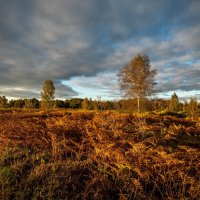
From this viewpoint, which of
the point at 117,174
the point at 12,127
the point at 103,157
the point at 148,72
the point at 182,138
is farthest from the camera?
the point at 148,72

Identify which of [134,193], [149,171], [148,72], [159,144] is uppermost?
[148,72]

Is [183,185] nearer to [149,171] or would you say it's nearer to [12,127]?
[149,171]

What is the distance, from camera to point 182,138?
5.86 m

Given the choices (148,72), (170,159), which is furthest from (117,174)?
(148,72)

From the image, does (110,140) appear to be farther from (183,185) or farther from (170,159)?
(183,185)

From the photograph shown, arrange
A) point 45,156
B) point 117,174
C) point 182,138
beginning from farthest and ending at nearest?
point 182,138
point 45,156
point 117,174

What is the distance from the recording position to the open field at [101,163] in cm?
412

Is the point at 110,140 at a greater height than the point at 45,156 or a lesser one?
greater

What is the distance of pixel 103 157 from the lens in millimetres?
4898

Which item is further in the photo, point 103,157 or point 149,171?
point 103,157

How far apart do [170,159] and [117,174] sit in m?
0.96

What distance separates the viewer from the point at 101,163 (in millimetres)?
4801

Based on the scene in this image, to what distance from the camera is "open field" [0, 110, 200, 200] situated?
412 centimetres

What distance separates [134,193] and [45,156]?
2.10 m
